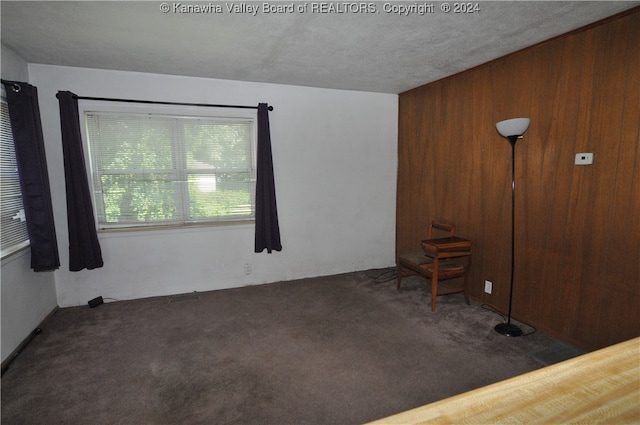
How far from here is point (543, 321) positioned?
2664 mm

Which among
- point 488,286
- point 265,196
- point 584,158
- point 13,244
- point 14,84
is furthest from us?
point 265,196

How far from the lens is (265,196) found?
3.64 meters

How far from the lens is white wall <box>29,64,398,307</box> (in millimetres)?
3176

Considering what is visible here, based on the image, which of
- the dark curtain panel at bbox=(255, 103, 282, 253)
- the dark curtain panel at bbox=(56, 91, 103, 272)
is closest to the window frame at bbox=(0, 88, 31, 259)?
the dark curtain panel at bbox=(56, 91, 103, 272)

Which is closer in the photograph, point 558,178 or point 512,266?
point 558,178

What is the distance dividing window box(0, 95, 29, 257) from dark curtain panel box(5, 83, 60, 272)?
0.08m

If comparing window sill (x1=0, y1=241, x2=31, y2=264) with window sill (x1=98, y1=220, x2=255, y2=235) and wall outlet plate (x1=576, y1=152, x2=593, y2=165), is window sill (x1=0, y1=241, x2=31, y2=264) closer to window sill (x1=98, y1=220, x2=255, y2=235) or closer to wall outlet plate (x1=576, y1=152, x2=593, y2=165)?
window sill (x1=98, y1=220, x2=255, y2=235)

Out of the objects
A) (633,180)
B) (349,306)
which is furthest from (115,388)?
(633,180)

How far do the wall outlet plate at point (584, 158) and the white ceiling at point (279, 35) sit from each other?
2.99 ft

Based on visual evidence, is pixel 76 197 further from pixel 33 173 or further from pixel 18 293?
pixel 18 293

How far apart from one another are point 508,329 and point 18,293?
158 inches

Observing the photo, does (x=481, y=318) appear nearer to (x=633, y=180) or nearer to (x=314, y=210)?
(x=633, y=180)

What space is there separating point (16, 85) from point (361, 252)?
3.83 metres

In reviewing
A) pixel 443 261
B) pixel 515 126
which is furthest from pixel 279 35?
pixel 443 261
